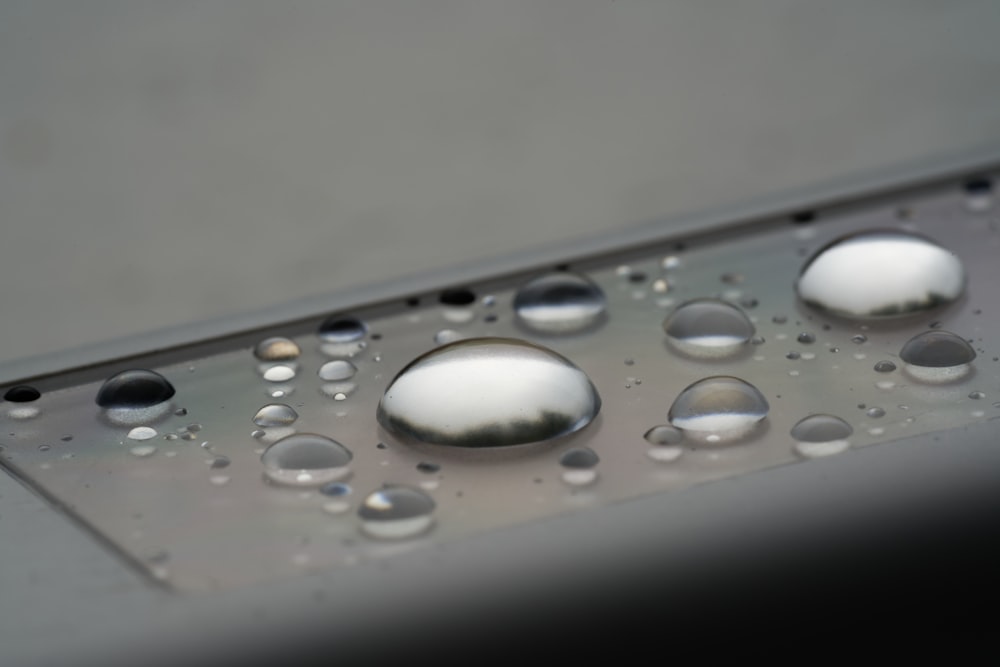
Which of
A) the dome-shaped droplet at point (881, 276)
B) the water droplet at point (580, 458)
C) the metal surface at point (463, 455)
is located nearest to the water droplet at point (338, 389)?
the metal surface at point (463, 455)

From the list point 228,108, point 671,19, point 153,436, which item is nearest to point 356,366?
point 153,436

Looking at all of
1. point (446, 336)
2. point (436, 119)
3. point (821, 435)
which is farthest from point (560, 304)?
point (436, 119)

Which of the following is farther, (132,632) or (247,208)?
(247,208)

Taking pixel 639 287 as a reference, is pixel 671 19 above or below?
above

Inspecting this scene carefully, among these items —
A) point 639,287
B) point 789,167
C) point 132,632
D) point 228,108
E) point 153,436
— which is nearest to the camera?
point 132,632

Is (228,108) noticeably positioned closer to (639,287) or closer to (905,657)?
(639,287)

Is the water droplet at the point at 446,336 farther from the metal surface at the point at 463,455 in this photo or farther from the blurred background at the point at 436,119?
the blurred background at the point at 436,119
